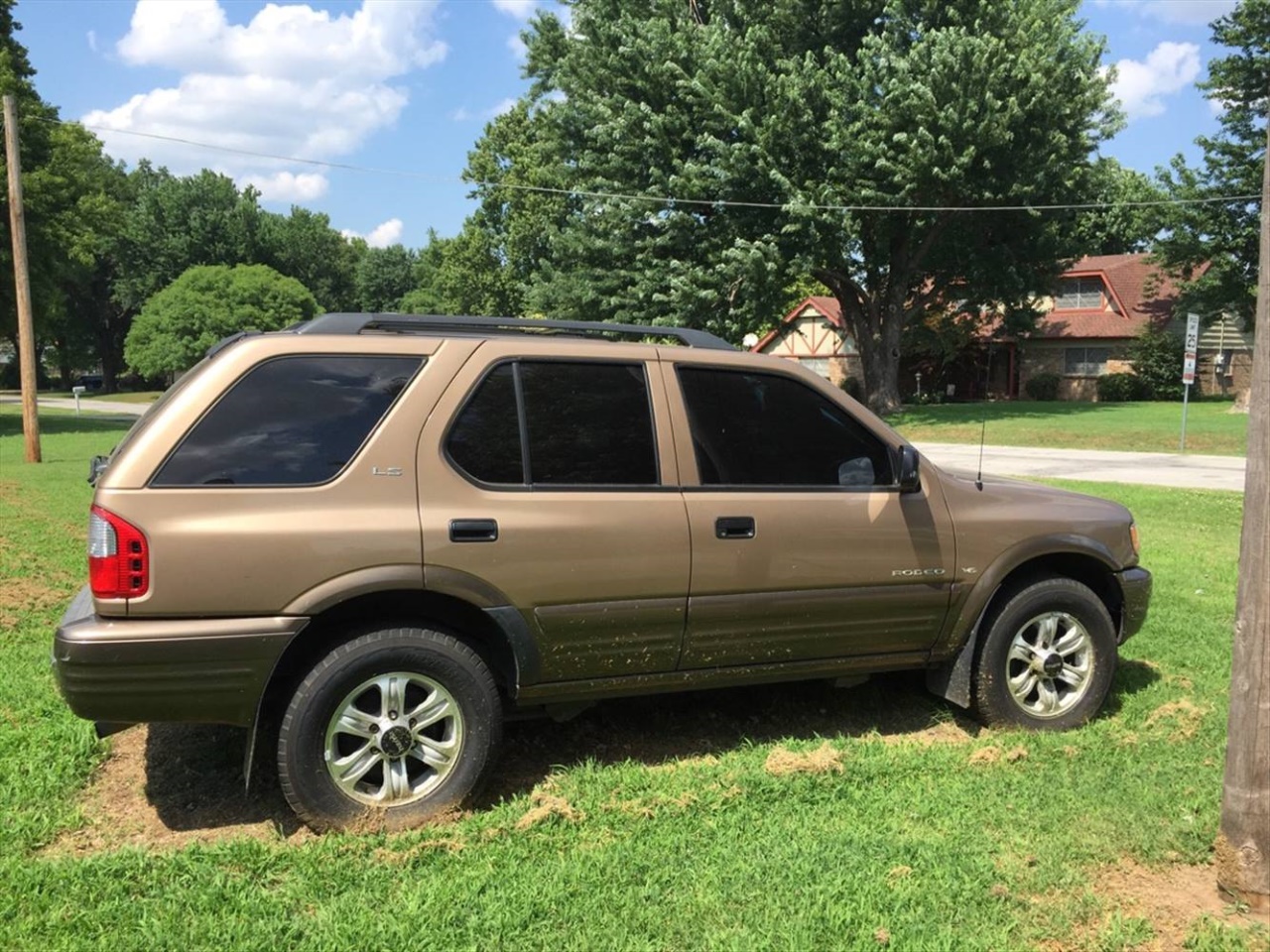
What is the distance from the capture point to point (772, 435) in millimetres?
4258

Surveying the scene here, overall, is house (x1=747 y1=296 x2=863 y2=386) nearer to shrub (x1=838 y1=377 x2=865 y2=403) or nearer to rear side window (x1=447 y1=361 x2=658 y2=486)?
shrub (x1=838 y1=377 x2=865 y2=403)

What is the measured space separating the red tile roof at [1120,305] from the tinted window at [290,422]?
41016mm

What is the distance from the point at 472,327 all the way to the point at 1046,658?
10.0ft

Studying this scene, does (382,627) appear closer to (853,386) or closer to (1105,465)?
(1105,465)

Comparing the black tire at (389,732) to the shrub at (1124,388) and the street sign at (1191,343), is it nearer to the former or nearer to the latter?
the street sign at (1191,343)

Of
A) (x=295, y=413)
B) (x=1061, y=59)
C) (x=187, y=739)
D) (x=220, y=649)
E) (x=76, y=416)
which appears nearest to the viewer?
(x=220, y=649)

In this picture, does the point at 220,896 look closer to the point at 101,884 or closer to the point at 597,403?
the point at 101,884

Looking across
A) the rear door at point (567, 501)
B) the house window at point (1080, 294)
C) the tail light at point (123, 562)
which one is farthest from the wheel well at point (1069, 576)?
the house window at point (1080, 294)

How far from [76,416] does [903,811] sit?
42097mm

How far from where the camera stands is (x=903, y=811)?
375cm

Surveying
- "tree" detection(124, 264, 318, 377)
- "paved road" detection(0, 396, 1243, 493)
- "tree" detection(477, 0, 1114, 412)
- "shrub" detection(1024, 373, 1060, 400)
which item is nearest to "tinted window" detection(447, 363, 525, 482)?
"paved road" detection(0, 396, 1243, 493)

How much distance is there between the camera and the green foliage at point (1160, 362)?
3896 centimetres

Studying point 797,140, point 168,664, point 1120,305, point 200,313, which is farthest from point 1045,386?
point 200,313

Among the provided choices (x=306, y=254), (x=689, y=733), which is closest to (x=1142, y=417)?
(x=689, y=733)
